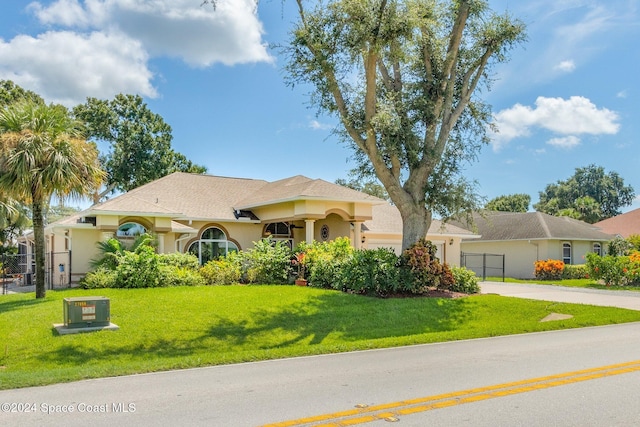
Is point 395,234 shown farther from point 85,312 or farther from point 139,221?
point 85,312

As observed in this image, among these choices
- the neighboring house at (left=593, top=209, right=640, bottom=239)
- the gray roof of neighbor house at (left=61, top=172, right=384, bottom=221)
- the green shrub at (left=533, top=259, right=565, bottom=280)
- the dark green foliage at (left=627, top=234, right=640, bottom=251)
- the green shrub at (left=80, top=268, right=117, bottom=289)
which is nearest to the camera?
the green shrub at (left=80, top=268, right=117, bottom=289)

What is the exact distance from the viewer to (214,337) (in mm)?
Answer: 13094

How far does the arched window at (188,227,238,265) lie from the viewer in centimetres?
2608

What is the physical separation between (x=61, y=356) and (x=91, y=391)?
13.8 feet

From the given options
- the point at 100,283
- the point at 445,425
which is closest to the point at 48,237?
the point at 100,283

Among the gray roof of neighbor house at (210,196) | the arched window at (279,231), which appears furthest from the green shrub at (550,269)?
the arched window at (279,231)

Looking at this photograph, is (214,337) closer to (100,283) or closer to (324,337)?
(324,337)

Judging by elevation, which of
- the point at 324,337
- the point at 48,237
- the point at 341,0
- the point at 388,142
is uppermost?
the point at 341,0

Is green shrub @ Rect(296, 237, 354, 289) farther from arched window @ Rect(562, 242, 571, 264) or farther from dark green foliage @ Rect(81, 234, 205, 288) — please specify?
arched window @ Rect(562, 242, 571, 264)

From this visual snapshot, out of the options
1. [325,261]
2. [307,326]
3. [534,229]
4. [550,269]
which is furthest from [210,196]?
[534,229]

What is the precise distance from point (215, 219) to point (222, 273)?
16.4ft

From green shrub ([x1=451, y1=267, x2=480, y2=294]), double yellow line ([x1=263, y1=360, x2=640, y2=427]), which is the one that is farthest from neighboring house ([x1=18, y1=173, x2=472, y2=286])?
double yellow line ([x1=263, y1=360, x2=640, y2=427])

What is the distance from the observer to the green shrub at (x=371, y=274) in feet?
61.8

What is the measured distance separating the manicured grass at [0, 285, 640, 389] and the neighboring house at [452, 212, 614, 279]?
18243mm
